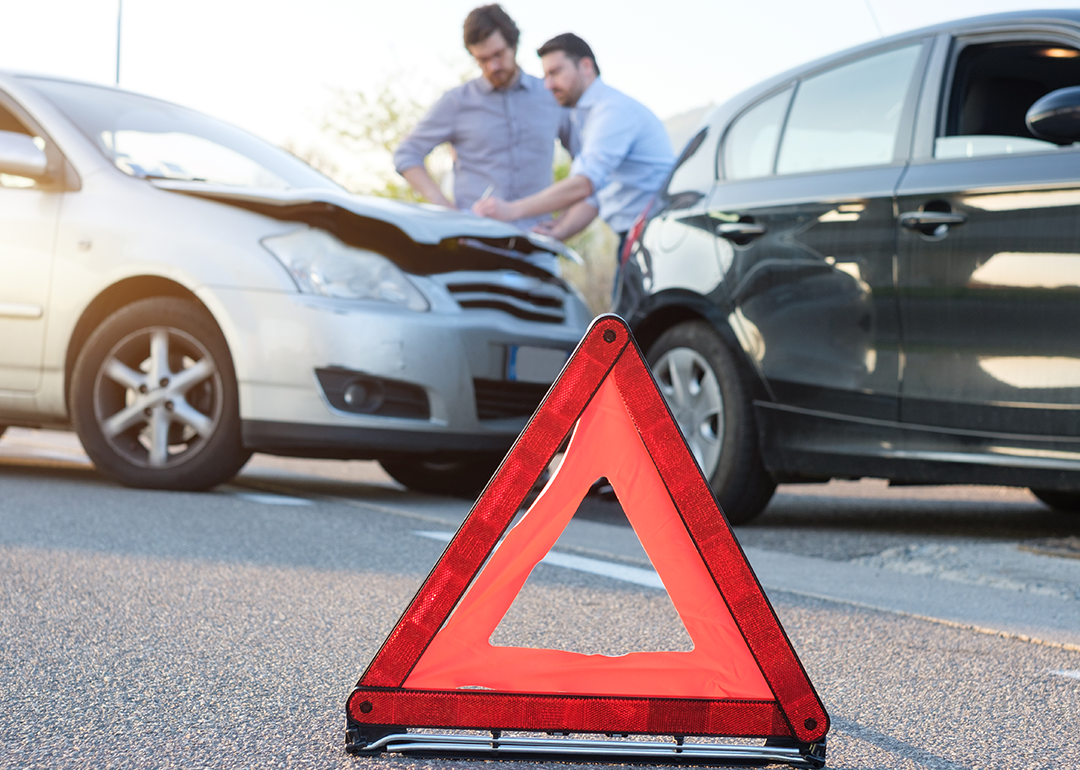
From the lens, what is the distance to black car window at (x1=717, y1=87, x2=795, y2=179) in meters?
4.94

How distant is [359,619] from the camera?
3.08 m

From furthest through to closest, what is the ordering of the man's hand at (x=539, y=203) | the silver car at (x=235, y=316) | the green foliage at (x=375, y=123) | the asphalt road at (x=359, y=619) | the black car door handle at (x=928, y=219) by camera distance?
the green foliage at (x=375, y=123)
the man's hand at (x=539, y=203)
the silver car at (x=235, y=316)
the black car door handle at (x=928, y=219)
the asphalt road at (x=359, y=619)

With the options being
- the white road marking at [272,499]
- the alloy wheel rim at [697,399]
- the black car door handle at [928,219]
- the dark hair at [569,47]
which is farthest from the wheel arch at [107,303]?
the black car door handle at [928,219]

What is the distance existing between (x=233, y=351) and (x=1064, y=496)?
3.44 metres

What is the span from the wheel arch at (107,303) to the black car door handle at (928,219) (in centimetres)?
290

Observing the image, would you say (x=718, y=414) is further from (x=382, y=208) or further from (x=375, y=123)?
(x=375, y=123)

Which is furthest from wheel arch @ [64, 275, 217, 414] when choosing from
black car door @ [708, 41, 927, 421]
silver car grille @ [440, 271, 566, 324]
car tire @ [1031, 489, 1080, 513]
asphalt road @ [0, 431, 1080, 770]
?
car tire @ [1031, 489, 1080, 513]

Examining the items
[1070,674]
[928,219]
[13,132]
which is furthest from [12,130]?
[1070,674]

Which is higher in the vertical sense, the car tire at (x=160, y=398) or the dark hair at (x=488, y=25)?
the dark hair at (x=488, y=25)

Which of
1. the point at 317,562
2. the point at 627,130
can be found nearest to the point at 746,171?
the point at 627,130

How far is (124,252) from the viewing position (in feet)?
17.6

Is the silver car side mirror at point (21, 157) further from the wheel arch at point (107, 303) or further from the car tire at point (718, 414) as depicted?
the car tire at point (718, 414)

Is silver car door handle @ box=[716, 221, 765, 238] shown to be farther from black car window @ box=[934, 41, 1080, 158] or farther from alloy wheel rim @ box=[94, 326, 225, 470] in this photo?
alloy wheel rim @ box=[94, 326, 225, 470]

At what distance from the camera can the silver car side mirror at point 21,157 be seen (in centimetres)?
541
